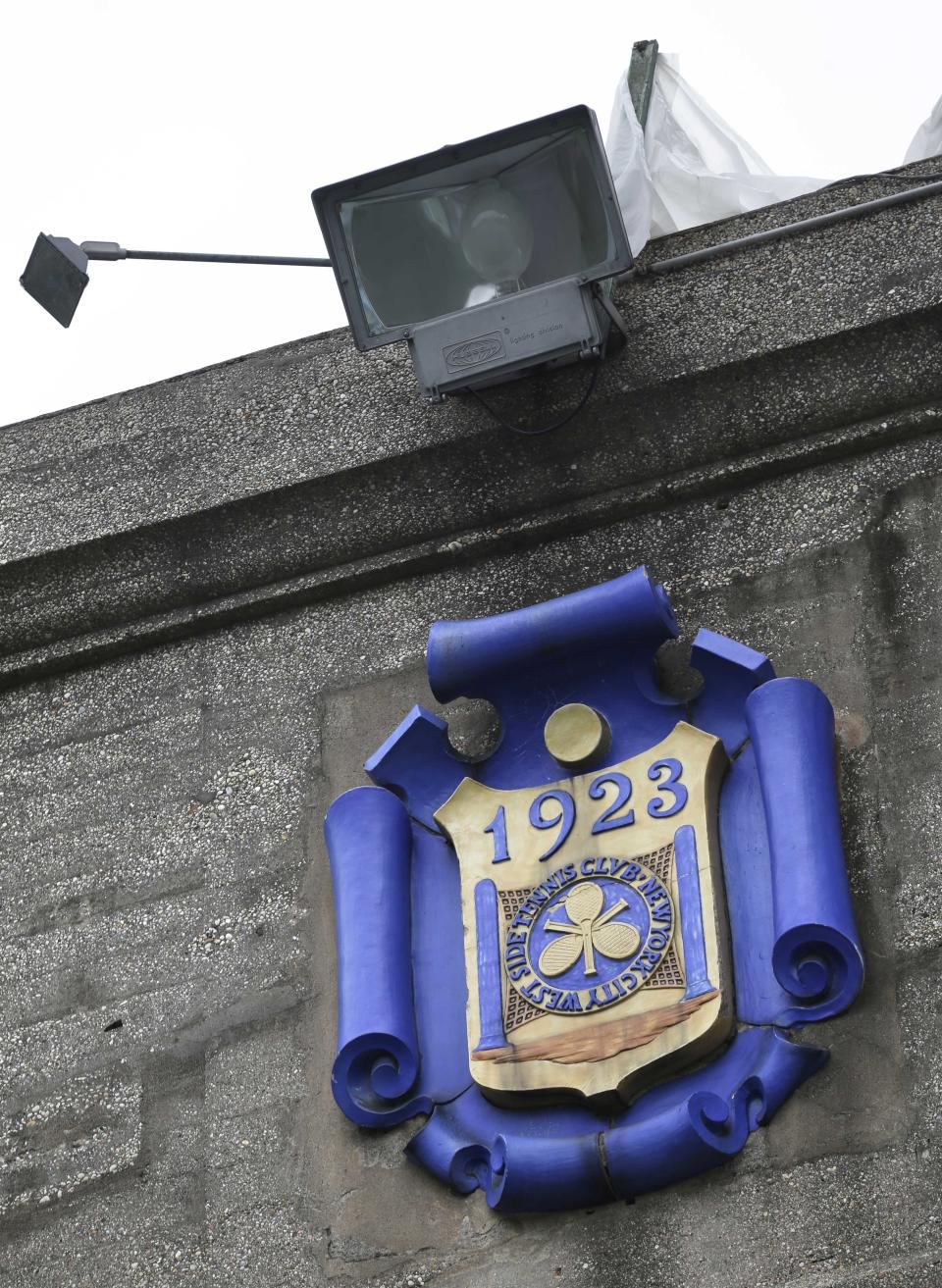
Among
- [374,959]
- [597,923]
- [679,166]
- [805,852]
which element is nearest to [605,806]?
[597,923]

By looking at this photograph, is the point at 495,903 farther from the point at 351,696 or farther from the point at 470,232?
the point at 470,232

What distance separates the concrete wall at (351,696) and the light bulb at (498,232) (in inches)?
14.5

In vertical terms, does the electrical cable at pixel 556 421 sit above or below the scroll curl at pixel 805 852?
above

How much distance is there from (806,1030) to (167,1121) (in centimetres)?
164

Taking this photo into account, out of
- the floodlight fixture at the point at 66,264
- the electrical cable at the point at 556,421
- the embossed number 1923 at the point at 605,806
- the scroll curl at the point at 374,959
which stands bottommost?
the scroll curl at the point at 374,959

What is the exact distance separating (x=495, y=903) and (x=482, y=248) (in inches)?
74.8

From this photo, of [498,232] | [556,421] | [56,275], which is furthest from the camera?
[56,275]

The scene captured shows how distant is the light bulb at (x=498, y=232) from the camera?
552 centimetres

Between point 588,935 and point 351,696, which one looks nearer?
point 588,935

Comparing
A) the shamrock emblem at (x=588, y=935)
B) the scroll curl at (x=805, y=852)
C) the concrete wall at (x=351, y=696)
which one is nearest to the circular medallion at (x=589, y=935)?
the shamrock emblem at (x=588, y=935)

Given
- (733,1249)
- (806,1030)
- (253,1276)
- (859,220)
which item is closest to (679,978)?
(806,1030)

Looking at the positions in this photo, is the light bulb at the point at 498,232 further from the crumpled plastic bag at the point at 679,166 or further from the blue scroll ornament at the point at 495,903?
the blue scroll ornament at the point at 495,903

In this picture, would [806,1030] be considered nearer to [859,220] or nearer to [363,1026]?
[363,1026]

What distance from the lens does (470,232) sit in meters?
5.54
